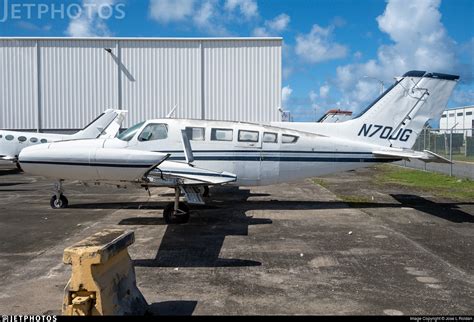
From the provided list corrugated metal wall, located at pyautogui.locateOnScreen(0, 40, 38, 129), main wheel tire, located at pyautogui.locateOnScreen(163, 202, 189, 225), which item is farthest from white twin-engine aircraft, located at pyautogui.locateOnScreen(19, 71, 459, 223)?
corrugated metal wall, located at pyautogui.locateOnScreen(0, 40, 38, 129)

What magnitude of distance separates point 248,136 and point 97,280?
7782 mm

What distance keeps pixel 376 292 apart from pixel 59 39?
3025 cm

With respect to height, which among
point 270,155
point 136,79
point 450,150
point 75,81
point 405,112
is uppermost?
point 136,79

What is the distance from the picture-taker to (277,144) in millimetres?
11719

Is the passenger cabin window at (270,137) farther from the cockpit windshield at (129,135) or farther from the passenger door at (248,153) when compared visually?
the cockpit windshield at (129,135)

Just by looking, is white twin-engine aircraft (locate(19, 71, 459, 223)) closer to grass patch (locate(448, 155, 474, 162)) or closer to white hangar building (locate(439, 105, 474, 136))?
grass patch (locate(448, 155, 474, 162))

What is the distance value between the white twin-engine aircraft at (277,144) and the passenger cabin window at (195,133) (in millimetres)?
25

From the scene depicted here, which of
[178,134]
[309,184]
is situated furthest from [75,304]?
[309,184]

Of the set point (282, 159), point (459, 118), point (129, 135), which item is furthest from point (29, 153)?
point (459, 118)

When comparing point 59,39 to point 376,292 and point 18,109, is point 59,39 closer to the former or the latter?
point 18,109

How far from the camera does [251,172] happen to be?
11.7 meters

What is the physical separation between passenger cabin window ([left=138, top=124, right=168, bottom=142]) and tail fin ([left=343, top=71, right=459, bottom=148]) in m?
4.87

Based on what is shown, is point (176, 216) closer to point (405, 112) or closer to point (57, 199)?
point (57, 199)

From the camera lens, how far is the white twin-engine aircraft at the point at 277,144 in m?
10.2
